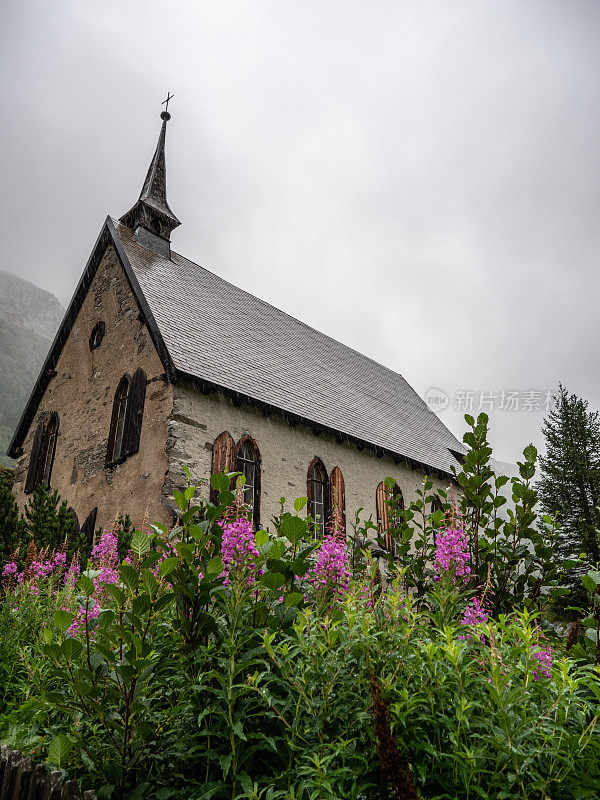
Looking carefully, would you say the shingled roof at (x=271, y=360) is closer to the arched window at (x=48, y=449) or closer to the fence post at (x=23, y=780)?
the arched window at (x=48, y=449)

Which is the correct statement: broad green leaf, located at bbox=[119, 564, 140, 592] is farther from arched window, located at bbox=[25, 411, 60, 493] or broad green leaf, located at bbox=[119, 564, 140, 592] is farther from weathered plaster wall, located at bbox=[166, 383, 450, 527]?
arched window, located at bbox=[25, 411, 60, 493]

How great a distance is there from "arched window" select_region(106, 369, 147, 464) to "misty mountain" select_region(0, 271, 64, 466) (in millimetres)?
22786

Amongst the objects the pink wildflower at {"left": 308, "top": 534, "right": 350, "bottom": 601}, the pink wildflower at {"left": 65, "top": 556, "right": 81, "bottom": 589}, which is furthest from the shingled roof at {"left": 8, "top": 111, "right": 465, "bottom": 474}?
the pink wildflower at {"left": 308, "top": 534, "right": 350, "bottom": 601}

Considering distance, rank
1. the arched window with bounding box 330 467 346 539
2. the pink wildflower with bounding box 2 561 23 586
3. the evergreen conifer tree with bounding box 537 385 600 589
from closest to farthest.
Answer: the pink wildflower with bounding box 2 561 23 586 < the arched window with bounding box 330 467 346 539 < the evergreen conifer tree with bounding box 537 385 600 589

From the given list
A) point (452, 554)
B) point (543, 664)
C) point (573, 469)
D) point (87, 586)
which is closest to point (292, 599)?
point (87, 586)

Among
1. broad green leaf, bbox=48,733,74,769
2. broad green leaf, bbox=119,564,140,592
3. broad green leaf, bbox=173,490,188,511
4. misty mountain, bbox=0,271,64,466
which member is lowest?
broad green leaf, bbox=48,733,74,769

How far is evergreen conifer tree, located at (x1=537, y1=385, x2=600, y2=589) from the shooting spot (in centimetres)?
2345

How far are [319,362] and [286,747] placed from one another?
51.4ft

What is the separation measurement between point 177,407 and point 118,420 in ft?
7.62

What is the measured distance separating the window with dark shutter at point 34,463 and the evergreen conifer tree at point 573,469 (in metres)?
18.9

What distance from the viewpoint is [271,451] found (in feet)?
37.9

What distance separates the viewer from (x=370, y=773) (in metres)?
2.04

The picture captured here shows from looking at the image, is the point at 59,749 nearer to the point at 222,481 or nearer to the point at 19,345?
the point at 222,481

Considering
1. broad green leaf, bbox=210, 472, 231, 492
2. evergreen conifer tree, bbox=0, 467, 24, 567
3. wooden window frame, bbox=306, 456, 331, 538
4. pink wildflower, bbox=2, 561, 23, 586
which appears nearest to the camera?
broad green leaf, bbox=210, 472, 231, 492
